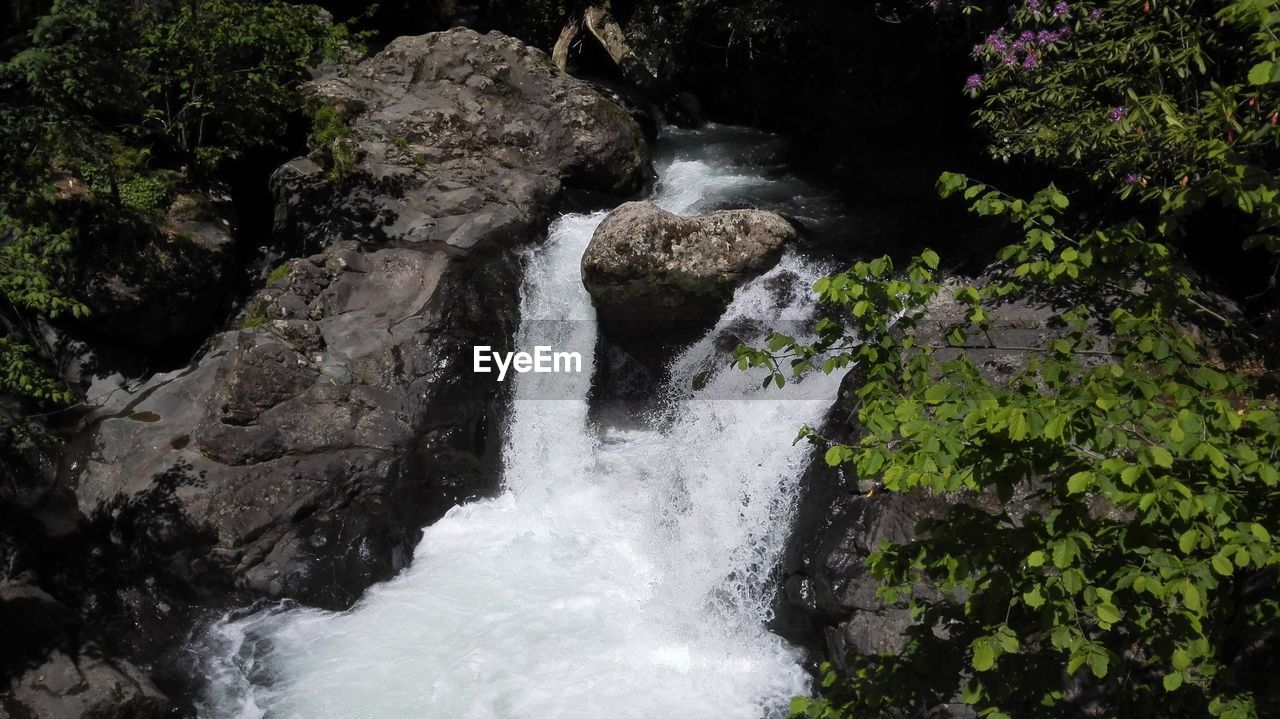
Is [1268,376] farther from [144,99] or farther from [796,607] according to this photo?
[144,99]

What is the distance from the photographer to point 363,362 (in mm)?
9641

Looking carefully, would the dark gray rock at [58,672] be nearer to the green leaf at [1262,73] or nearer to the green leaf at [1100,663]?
the green leaf at [1100,663]

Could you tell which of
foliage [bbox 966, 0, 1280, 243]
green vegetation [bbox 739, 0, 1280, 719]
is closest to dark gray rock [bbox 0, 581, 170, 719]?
green vegetation [bbox 739, 0, 1280, 719]

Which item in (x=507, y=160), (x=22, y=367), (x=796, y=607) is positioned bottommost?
(x=796, y=607)

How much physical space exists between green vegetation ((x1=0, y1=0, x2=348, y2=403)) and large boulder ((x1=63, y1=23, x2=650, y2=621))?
991 mm

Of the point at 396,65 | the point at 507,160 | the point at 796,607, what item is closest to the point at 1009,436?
the point at 796,607

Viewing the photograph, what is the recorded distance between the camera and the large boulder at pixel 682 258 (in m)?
9.89

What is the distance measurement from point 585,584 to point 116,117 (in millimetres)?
8081

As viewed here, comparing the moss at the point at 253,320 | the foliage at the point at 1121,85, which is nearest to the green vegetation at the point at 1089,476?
the foliage at the point at 1121,85

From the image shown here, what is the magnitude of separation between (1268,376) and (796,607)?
4892 mm

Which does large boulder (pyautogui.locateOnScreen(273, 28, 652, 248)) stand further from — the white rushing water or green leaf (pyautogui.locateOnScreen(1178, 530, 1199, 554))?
green leaf (pyautogui.locateOnScreen(1178, 530, 1199, 554))

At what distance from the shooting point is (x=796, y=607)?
7699mm

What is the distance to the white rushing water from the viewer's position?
7441 millimetres

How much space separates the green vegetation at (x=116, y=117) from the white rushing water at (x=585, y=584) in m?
3.22
